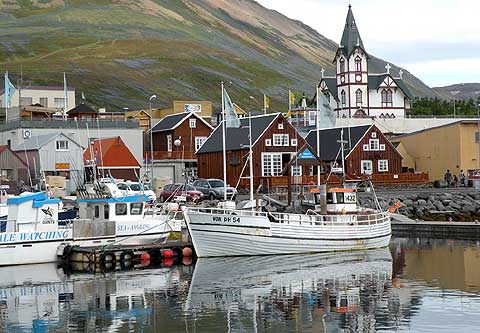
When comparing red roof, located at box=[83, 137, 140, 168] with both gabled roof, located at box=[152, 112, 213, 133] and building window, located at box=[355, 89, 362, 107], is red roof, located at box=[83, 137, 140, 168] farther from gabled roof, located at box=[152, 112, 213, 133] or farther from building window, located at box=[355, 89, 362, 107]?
building window, located at box=[355, 89, 362, 107]

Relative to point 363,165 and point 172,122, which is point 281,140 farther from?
point 172,122

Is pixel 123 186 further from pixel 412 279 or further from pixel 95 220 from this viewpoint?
pixel 412 279

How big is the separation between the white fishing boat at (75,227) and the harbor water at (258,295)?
994 mm

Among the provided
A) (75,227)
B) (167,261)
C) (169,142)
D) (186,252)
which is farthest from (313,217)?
(169,142)

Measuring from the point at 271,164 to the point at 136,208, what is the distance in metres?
32.5

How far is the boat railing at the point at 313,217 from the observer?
1716 inches

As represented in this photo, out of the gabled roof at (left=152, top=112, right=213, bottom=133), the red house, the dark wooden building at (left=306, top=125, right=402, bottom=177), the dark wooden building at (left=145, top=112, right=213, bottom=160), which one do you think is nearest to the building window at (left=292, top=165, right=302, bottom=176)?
the dark wooden building at (left=306, top=125, right=402, bottom=177)

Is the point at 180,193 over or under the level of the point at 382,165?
under

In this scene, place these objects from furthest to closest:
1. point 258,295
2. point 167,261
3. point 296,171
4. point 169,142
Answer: point 169,142
point 296,171
point 167,261
point 258,295

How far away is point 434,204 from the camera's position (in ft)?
216

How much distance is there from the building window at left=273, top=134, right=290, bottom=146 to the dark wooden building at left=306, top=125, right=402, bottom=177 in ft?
16.0

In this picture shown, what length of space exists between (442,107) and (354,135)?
232 feet

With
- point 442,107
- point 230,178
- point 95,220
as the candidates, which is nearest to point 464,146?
point 230,178

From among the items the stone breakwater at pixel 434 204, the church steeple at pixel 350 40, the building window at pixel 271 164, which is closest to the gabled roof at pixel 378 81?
the church steeple at pixel 350 40
